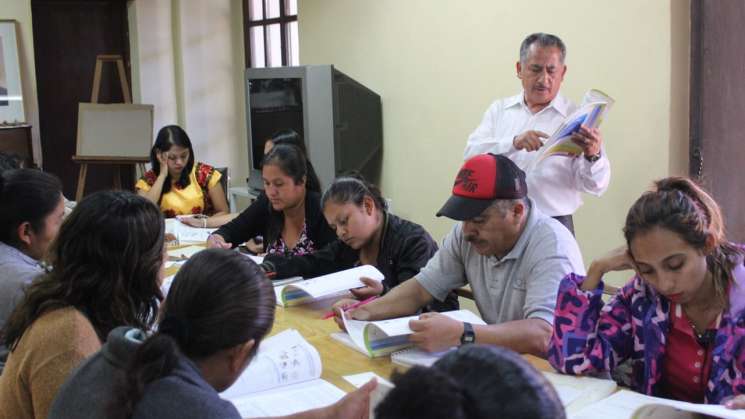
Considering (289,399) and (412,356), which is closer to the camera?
(289,399)

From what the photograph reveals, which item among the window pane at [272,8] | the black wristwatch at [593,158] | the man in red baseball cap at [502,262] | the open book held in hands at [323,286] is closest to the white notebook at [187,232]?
the open book held in hands at [323,286]

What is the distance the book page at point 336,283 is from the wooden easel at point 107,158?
4.39 m

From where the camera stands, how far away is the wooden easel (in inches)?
258

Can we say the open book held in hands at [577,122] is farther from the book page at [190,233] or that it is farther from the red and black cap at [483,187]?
the book page at [190,233]

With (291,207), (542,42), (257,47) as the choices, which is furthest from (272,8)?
(542,42)

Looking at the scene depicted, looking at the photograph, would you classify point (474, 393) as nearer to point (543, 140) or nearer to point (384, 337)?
point (384, 337)

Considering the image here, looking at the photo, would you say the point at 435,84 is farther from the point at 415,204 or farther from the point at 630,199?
the point at 630,199

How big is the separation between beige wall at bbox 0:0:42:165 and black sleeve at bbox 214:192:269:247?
405 centimetres

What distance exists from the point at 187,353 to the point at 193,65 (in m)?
6.26

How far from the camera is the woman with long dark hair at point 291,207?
3.25 metres

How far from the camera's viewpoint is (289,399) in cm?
177

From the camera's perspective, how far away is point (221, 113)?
7.32 meters

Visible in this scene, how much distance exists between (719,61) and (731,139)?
32 centimetres

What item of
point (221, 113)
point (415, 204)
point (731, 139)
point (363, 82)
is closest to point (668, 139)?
point (731, 139)
